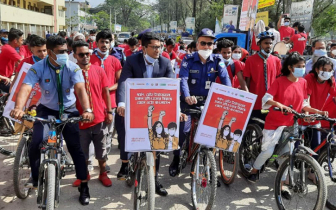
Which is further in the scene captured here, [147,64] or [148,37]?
[147,64]

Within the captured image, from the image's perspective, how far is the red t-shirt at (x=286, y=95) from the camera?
12.8ft

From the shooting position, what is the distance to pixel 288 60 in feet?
12.8

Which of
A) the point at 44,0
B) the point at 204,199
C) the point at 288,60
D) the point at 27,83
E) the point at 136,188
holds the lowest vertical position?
the point at 204,199

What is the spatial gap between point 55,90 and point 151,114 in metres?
1.13

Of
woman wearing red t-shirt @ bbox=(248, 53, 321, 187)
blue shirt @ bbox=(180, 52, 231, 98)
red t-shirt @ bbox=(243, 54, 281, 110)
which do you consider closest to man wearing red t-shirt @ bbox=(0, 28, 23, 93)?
blue shirt @ bbox=(180, 52, 231, 98)

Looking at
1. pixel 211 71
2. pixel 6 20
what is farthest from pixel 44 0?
pixel 211 71

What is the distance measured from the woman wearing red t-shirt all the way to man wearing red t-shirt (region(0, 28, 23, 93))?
4.80m

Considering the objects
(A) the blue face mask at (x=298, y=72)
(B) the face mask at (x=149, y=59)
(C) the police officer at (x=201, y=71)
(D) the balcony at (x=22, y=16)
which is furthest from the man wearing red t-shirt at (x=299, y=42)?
(D) the balcony at (x=22, y=16)

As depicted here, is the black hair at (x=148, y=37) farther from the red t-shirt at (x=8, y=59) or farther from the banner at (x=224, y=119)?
the red t-shirt at (x=8, y=59)

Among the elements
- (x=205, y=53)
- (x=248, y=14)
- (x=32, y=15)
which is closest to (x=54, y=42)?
(x=205, y=53)

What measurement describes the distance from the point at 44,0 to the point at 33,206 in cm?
4010

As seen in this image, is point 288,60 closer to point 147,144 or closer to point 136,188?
point 147,144

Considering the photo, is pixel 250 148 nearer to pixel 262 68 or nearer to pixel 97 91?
pixel 262 68

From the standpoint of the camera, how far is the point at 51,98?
11.2ft
